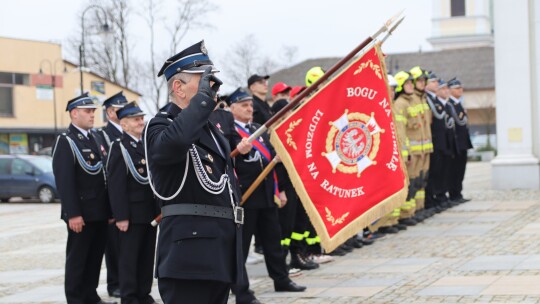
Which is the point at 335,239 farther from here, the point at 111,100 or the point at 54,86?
the point at 54,86

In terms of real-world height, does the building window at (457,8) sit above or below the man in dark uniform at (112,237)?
above

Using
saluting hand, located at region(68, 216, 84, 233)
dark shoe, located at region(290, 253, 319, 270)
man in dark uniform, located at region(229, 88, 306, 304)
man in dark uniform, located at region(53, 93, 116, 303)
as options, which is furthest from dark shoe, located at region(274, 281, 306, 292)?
saluting hand, located at region(68, 216, 84, 233)

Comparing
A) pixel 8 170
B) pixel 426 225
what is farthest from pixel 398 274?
pixel 8 170

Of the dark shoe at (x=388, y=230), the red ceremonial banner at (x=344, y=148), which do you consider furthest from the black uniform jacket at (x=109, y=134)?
the dark shoe at (x=388, y=230)

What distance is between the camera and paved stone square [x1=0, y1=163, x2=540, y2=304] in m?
9.13

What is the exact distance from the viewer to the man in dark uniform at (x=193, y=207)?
5.25 m

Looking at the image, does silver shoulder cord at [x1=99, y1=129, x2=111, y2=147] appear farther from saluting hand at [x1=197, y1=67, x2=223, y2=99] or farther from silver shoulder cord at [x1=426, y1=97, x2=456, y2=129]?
silver shoulder cord at [x1=426, y1=97, x2=456, y2=129]

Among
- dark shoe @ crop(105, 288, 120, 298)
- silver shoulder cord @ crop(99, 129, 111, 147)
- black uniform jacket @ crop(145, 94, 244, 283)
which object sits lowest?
dark shoe @ crop(105, 288, 120, 298)

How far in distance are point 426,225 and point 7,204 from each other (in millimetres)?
17638

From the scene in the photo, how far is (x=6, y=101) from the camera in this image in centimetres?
5172

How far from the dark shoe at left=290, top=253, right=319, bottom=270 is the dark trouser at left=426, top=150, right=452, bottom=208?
5.92 meters

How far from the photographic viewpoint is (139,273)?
9.17 metres

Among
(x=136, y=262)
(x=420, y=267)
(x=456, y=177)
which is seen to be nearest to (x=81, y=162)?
(x=136, y=262)

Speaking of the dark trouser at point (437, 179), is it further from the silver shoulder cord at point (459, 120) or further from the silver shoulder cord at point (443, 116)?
the silver shoulder cord at point (459, 120)
